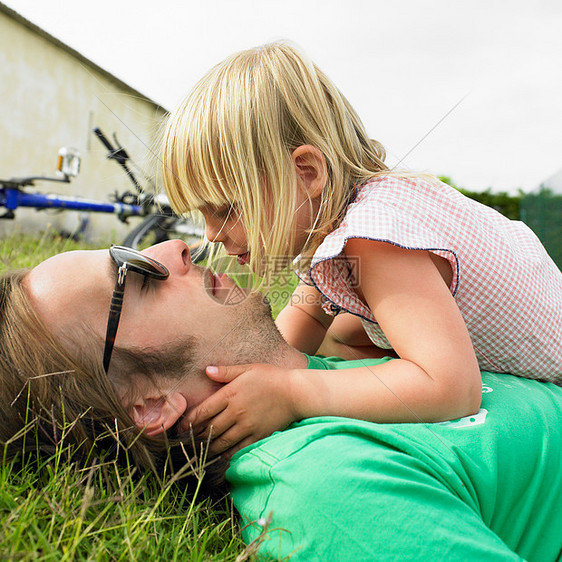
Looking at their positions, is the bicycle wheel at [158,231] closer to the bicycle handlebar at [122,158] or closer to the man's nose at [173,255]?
the bicycle handlebar at [122,158]

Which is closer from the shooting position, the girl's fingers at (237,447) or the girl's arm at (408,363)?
the girl's arm at (408,363)

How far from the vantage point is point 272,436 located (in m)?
1.43

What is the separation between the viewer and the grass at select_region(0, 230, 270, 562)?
1055 millimetres

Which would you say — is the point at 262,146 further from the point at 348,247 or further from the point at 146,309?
the point at 146,309

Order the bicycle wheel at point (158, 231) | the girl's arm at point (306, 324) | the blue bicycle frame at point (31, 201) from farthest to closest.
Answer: the blue bicycle frame at point (31, 201) < the bicycle wheel at point (158, 231) < the girl's arm at point (306, 324)

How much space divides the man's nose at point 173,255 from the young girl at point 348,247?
164mm

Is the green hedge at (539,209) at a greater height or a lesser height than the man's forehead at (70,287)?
lesser

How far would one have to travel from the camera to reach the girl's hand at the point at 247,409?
1.49 meters

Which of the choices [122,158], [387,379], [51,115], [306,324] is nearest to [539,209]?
[51,115]

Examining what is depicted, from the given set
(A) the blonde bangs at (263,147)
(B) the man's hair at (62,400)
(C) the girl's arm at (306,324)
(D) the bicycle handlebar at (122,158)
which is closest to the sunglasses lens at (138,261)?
(B) the man's hair at (62,400)

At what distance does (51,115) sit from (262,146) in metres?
8.91

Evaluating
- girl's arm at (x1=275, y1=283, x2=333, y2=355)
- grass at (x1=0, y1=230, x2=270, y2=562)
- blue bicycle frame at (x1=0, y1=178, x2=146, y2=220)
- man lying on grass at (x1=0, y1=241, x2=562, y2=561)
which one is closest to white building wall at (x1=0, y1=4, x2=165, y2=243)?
blue bicycle frame at (x1=0, y1=178, x2=146, y2=220)

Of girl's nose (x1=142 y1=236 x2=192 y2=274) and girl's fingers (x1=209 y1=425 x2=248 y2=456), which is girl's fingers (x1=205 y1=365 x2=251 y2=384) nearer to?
girl's fingers (x1=209 y1=425 x2=248 y2=456)

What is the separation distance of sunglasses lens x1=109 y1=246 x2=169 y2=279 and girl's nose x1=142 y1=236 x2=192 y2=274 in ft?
0.20
